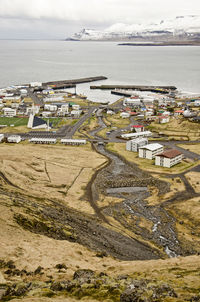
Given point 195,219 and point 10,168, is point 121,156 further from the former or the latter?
point 195,219

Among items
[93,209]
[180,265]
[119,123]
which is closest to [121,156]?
[93,209]

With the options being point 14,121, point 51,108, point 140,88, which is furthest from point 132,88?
point 14,121

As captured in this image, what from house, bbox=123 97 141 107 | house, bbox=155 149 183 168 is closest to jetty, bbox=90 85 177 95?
house, bbox=123 97 141 107

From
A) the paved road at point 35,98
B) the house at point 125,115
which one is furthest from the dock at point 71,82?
the house at point 125,115

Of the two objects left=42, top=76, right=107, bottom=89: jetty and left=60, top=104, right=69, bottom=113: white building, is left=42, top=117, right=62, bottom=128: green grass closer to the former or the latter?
left=60, top=104, right=69, bottom=113: white building

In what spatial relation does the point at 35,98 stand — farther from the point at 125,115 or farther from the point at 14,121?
the point at 125,115
